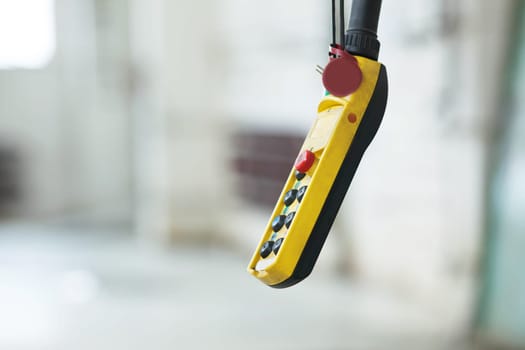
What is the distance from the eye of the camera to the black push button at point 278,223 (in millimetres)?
395

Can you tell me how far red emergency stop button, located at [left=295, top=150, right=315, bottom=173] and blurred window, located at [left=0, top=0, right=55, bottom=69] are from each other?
384 cm

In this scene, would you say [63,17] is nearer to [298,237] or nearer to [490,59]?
[490,59]

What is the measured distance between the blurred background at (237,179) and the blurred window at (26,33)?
0.04 feet

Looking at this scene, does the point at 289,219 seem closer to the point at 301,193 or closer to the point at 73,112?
the point at 301,193

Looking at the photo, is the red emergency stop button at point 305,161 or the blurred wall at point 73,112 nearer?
the red emergency stop button at point 305,161

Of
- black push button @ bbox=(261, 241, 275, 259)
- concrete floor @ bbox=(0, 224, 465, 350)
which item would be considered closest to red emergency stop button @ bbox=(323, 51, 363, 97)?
black push button @ bbox=(261, 241, 275, 259)

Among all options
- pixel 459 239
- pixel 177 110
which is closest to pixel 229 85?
pixel 177 110

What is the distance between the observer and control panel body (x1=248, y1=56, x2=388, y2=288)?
36 centimetres

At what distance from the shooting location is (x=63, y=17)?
3877 millimetres

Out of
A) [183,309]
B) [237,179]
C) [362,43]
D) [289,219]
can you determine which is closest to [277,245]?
[289,219]

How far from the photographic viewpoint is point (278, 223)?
40cm

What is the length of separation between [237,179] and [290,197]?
247 cm

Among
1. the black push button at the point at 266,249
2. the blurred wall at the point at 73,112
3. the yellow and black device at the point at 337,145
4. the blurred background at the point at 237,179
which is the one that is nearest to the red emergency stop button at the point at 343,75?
the yellow and black device at the point at 337,145

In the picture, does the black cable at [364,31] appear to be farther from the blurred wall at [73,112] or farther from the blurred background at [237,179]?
the blurred wall at [73,112]
